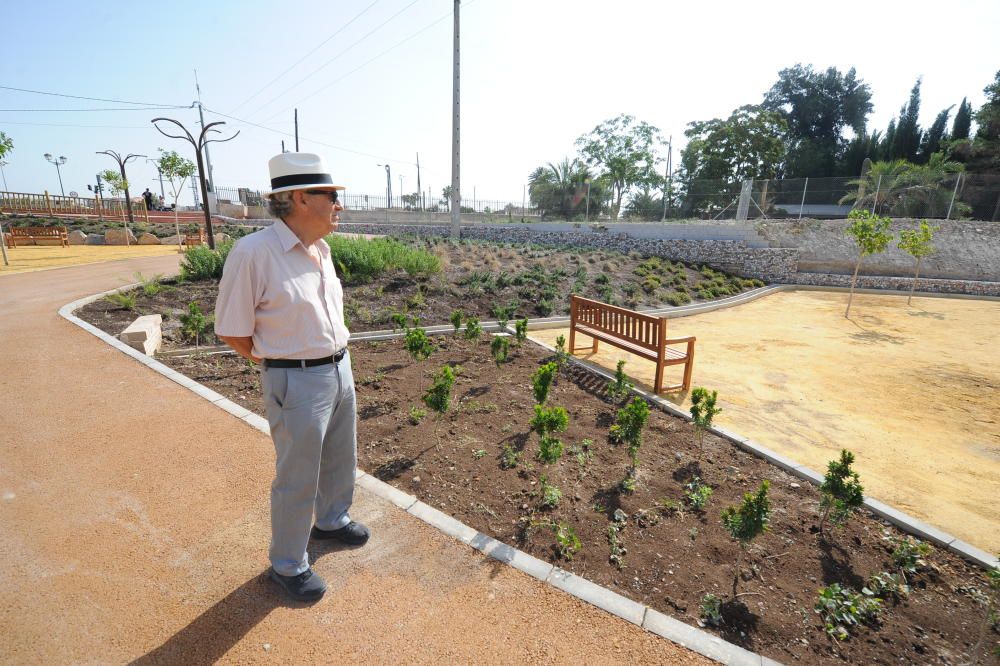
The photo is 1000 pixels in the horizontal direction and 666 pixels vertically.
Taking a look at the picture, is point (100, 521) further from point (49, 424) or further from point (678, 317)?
point (678, 317)

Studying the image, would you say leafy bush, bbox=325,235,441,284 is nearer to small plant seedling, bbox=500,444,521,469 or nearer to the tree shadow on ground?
small plant seedling, bbox=500,444,521,469

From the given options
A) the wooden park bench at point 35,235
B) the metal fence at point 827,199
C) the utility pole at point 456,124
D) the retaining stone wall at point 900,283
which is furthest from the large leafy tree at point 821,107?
the wooden park bench at point 35,235

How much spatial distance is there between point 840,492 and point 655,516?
46.6 inches

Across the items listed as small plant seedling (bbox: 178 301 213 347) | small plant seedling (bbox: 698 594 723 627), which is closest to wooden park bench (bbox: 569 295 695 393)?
small plant seedling (bbox: 698 594 723 627)

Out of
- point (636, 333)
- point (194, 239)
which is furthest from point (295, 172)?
point (194, 239)

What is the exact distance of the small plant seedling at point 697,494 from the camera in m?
3.29

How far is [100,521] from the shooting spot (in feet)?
9.24

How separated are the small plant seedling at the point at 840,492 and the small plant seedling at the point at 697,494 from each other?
0.71 meters

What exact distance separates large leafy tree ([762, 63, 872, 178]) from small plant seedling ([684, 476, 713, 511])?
4243cm

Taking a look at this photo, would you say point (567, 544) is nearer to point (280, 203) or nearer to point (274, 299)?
point (274, 299)

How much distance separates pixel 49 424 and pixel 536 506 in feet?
13.8

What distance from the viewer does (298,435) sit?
2.09 metres

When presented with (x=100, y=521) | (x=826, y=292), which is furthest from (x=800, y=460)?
(x=826, y=292)

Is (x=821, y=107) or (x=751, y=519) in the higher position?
(x=821, y=107)
